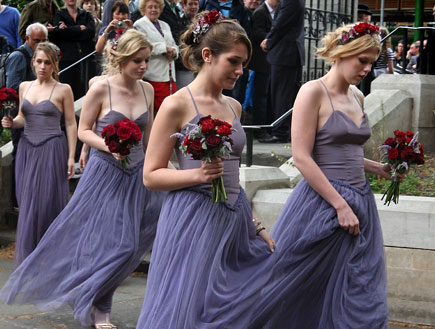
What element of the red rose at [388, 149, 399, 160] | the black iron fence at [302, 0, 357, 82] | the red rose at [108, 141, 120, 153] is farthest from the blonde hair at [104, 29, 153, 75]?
the black iron fence at [302, 0, 357, 82]

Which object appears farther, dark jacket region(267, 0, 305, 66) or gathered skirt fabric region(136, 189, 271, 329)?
dark jacket region(267, 0, 305, 66)

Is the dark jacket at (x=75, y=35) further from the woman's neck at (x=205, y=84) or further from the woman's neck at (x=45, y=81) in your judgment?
the woman's neck at (x=205, y=84)

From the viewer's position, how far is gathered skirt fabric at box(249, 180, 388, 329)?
4938 mm

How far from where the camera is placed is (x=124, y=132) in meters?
5.97

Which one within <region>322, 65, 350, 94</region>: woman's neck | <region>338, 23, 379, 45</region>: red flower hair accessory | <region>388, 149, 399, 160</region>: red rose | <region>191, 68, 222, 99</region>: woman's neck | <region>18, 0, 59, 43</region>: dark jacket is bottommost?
<region>388, 149, 399, 160</region>: red rose

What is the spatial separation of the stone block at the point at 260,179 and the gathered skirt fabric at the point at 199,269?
119 inches

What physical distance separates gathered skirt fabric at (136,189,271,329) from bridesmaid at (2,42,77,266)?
163 inches

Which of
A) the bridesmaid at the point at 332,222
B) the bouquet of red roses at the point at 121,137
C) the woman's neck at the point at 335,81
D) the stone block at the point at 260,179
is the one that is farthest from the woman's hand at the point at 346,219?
the stone block at the point at 260,179

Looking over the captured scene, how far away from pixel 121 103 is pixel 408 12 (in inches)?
715

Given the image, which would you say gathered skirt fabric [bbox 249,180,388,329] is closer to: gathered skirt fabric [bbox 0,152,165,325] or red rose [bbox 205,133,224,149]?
red rose [bbox 205,133,224,149]

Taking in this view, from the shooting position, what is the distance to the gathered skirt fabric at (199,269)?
430 centimetres

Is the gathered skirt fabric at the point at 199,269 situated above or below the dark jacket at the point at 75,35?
below

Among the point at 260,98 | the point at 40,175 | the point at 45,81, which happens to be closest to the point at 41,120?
the point at 45,81

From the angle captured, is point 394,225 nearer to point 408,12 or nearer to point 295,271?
point 295,271
